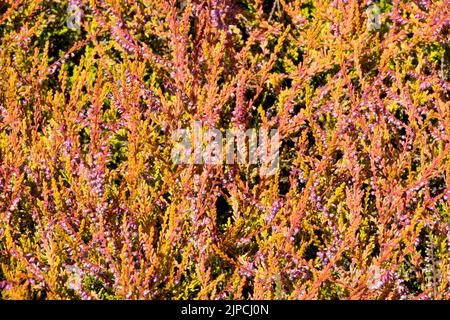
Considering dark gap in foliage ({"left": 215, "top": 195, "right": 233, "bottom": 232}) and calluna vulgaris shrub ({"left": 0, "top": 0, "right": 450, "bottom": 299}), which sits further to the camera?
dark gap in foliage ({"left": 215, "top": 195, "right": 233, "bottom": 232})

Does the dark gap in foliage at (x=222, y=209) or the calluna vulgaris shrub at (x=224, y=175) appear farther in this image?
the dark gap in foliage at (x=222, y=209)

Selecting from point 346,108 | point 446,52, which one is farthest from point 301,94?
point 446,52

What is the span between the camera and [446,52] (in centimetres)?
306

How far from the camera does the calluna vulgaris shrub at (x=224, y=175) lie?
228 cm

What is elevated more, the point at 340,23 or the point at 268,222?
the point at 340,23

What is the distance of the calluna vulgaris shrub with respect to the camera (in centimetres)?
228

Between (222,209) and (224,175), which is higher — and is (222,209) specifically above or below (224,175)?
below

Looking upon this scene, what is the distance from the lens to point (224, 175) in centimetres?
269

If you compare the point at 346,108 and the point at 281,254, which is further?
the point at 346,108

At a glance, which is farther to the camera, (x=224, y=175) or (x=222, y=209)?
(x=222, y=209)
